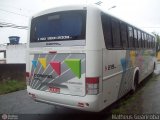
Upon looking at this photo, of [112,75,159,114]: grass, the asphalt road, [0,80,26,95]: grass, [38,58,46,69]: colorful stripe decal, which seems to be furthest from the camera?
[0,80,26,95]: grass

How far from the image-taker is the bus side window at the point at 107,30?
6234 millimetres

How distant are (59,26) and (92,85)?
1.84m

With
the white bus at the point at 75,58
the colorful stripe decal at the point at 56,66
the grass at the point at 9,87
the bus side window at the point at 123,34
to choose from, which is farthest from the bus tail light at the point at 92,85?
the grass at the point at 9,87

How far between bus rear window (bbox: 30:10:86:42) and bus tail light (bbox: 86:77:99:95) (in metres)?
1.05

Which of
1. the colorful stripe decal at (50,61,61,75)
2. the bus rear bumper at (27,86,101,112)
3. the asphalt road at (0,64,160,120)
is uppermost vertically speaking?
the colorful stripe decal at (50,61,61,75)

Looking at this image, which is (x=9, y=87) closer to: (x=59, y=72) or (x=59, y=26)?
(x=59, y=72)

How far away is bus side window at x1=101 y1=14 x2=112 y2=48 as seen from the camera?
245 inches

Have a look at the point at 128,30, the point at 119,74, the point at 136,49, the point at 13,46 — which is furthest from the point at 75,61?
the point at 13,46

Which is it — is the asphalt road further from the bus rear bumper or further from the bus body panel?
the bus body panel

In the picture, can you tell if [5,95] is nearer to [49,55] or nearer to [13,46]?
[49,55]

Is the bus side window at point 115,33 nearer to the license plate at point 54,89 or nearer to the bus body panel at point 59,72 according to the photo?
the bus body panel at point 59,72

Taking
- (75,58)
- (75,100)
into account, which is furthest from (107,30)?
A: (75,100)

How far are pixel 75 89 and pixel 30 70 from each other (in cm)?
178

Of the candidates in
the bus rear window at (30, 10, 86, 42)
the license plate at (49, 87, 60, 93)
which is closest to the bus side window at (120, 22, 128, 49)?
the bus rear window at (30, 10, 86, 42)
